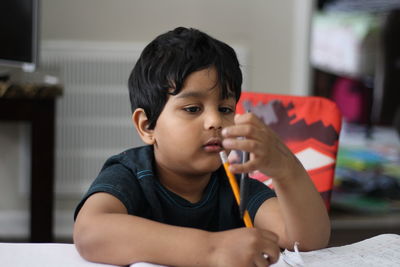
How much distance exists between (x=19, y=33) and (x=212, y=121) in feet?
6.39

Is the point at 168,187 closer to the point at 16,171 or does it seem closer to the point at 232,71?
the point at 232,71

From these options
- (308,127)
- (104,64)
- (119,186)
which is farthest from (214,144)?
(104,64)

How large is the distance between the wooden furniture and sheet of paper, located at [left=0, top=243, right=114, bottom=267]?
1685mm

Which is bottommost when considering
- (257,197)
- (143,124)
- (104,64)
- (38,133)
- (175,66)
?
(38,133)

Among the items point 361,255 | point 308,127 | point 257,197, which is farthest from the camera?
point 308,127

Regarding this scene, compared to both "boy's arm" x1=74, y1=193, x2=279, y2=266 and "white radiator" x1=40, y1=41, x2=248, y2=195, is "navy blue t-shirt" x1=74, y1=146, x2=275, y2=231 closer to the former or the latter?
"boy's arm" x1=74, y1=193, x2=279, y2=266

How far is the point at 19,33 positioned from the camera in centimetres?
257

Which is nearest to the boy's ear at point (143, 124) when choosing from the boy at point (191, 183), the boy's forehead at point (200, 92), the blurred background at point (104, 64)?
the boy at point (191, 183)

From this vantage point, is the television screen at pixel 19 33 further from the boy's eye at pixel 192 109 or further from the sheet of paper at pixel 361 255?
the sheet of paper at pixel 361 255

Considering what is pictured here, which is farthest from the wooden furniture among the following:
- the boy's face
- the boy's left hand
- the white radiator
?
the boy's left hand

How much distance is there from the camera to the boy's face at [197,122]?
33.4 inches

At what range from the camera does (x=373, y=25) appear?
11.1 ft

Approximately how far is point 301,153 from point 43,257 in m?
0.70

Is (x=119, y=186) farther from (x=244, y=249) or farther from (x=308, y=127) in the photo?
(x=308, y=127)
